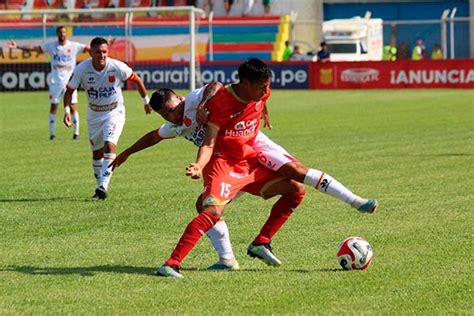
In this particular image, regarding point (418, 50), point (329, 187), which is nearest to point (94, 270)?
point (329, 187)

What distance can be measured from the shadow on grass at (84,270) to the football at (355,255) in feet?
5.33

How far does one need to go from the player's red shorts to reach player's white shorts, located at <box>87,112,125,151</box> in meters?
6.28

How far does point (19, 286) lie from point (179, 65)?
34330 mm

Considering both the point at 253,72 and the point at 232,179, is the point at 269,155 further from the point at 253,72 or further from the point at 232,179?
the point at 253,72

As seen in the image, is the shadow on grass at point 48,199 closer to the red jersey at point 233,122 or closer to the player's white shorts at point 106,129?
the player's white shorts at point 106,129

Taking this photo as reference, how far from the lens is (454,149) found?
22547 mm

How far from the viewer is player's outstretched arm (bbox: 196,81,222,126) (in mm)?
10141

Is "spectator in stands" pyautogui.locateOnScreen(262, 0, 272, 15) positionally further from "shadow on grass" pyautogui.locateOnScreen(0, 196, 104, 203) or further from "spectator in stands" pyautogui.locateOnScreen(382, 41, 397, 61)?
"shadow on grass" pyautogui.locateOnScreen(0, 196, 104, 203)

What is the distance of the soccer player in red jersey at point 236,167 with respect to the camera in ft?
32.6

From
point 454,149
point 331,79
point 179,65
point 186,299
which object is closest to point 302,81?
point 331,79

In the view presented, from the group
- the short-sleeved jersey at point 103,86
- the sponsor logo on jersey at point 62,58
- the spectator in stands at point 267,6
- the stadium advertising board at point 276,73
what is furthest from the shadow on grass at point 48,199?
the spectator in stands at point 267,6

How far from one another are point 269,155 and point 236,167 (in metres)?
0.33

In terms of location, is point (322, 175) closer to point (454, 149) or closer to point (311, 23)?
point (454, 149)

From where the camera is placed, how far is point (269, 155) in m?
10.5
